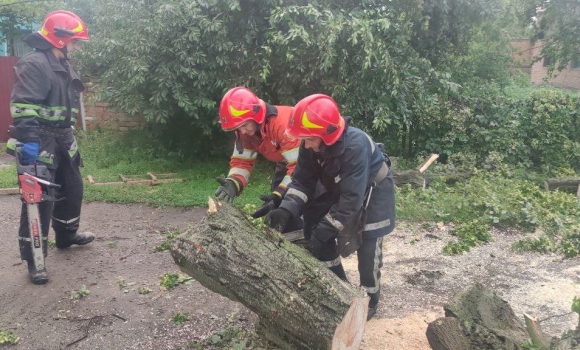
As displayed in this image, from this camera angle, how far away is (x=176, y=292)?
4.19 m

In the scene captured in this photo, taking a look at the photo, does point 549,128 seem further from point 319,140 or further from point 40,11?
point 40,11

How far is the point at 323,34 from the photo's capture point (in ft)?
22.2

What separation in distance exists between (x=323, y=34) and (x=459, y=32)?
3349 millimetres

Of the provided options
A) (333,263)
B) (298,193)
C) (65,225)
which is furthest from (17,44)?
(333,263)

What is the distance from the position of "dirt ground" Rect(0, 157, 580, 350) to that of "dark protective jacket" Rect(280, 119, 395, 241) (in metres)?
0.84

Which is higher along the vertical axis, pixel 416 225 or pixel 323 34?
pixel 323 34

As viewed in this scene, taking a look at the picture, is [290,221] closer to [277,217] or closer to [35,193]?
[277,217]

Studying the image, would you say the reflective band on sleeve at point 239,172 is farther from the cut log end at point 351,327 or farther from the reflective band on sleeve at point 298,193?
the cut log end at point 351,327

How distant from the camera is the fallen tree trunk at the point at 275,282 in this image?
2.85m

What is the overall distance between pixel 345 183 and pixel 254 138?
0.94 metres

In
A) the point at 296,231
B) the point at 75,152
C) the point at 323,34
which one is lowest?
the point at 296,231

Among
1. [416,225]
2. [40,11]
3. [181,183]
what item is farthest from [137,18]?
[40,11]

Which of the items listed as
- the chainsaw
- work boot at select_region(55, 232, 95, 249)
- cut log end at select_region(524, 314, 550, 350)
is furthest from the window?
cut log end at select_region(524, 314, 550, 350)

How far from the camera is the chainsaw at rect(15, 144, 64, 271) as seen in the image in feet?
13.4
